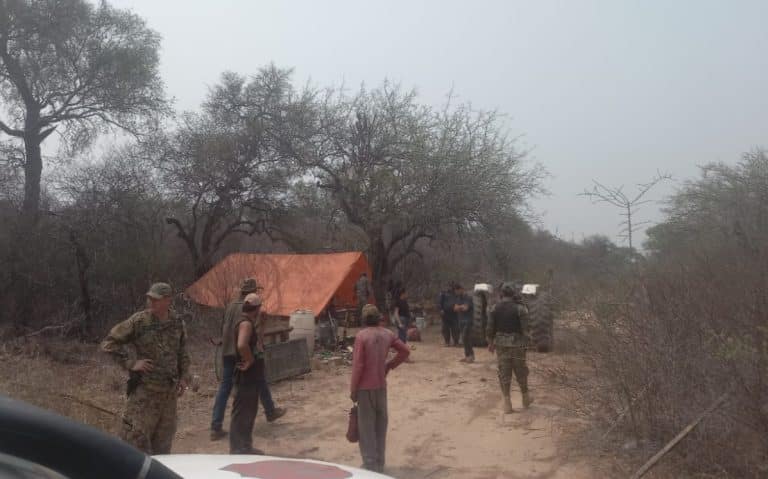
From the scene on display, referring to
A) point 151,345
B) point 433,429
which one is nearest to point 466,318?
point 433,429

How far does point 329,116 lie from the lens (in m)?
20.1

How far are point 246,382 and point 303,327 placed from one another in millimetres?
5758

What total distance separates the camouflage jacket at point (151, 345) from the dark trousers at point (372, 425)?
4.72ft

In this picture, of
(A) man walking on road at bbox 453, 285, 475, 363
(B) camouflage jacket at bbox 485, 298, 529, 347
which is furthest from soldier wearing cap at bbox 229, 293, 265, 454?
(A) man walking on road at bbox 453, 285, 475, 363

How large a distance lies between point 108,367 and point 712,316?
8050mm

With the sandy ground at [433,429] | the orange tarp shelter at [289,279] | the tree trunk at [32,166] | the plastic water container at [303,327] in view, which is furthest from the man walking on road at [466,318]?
the tree trunk at [32,166]

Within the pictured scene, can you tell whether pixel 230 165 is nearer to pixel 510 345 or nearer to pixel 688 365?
pixel 510 345

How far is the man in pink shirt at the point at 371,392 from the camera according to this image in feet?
16.9

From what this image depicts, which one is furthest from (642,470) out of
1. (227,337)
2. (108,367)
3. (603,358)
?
(108,367)

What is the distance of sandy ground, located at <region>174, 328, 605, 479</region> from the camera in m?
5.67

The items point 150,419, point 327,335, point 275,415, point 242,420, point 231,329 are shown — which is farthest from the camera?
point 327,335

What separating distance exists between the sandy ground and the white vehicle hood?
3.19 m

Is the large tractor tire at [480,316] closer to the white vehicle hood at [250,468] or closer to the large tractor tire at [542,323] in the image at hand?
the large tractor tire at [542,323]

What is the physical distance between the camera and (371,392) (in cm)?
518
